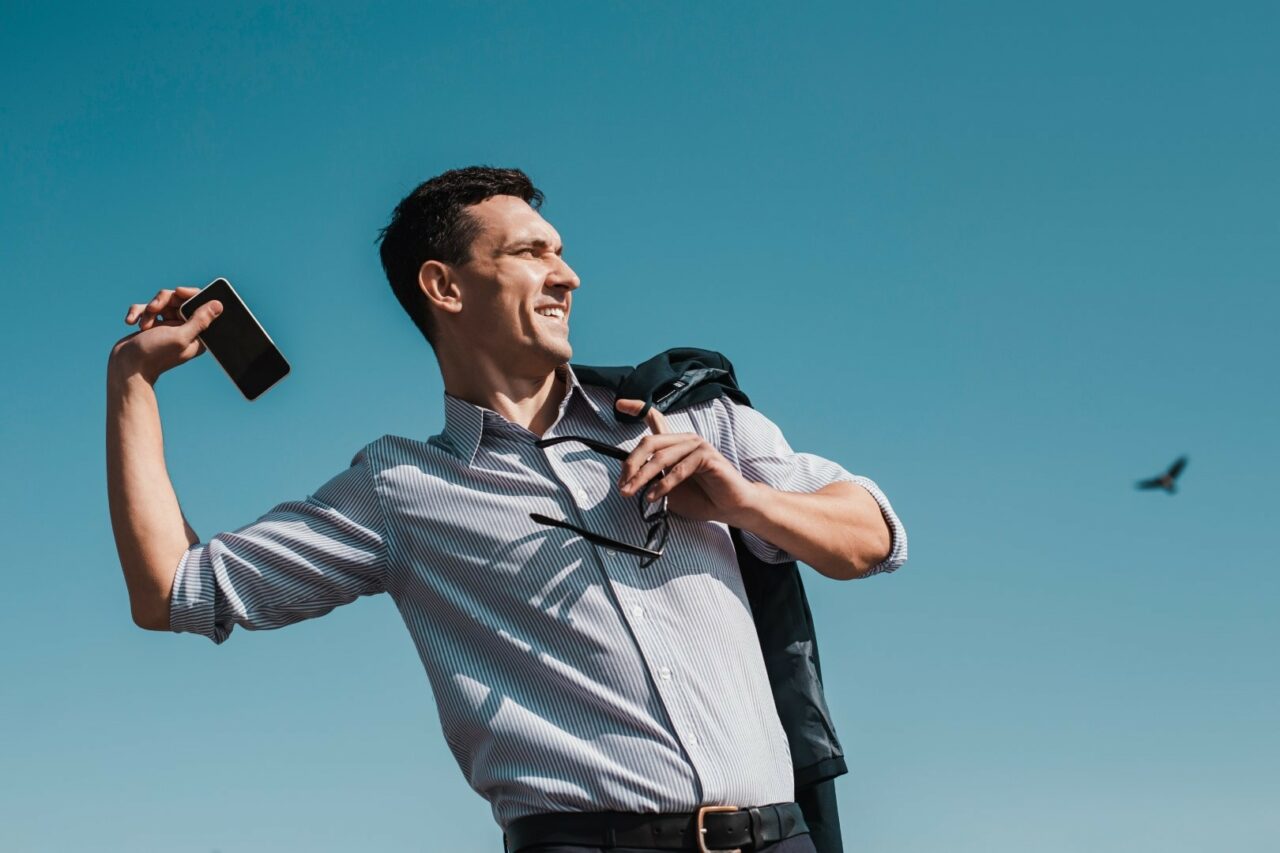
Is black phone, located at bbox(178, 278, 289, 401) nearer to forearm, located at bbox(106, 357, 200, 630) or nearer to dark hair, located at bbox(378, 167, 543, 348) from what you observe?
forearm, located at bbox(106, 357, 200, 630)

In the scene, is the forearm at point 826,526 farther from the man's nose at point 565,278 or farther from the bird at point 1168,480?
the bird at point 1168,480

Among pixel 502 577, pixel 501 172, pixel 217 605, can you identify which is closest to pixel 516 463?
pixel 502 577

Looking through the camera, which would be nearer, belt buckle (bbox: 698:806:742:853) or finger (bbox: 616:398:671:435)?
belt buckle (bbox: 698:806:742:853)

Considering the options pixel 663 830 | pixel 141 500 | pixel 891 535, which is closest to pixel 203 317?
pixel 141 500

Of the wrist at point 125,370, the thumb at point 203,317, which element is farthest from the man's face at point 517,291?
the wrist at point 125,370

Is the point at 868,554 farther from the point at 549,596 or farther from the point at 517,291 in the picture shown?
the point at 517,291

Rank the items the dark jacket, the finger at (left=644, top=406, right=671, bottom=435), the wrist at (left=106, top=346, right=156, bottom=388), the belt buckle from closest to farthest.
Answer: the belt buckle < the finger at (left=644, top=406, right=671, bottom=435) < the dark jacket < the wrist at (left=106, top=346, right=156, bottom=388)

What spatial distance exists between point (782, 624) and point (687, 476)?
924 millimetres

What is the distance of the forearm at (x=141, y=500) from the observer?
15.3ft

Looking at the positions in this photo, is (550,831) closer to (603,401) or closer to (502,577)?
(502,577)

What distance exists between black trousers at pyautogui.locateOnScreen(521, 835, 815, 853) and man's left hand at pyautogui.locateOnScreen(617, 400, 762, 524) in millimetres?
1026

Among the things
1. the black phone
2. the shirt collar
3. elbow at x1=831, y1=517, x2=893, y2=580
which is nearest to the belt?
elbow at x1=831, y1=517, x2=893, y2=580

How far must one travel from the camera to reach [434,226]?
5.70m

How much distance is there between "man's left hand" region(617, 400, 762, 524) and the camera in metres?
4.21
